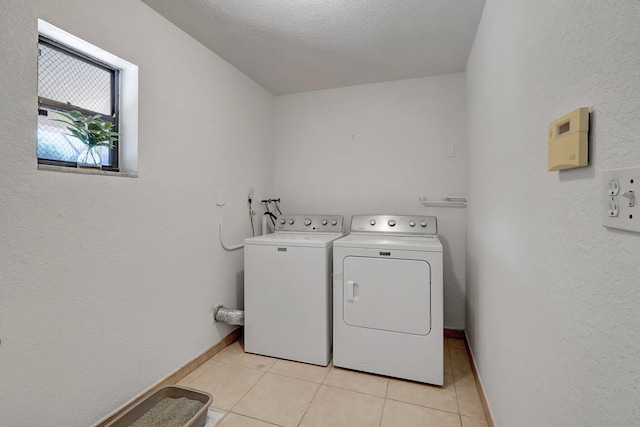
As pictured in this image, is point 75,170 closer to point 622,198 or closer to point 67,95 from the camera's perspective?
point 67,95

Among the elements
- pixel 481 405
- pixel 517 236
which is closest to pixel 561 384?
pixel 517 236

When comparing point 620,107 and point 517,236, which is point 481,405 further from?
point 620,107

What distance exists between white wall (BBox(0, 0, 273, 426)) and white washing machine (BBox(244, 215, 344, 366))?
30 centimetres

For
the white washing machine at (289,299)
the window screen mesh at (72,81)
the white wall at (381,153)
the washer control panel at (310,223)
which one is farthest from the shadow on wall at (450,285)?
the window screen mesh at (72,81)

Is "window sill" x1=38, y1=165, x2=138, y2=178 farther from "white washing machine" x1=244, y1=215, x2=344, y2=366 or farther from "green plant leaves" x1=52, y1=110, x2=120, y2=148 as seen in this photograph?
"white washing machine" x1=244, y1=215, x2=344, y2=366

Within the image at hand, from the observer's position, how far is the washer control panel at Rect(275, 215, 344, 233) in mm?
2662

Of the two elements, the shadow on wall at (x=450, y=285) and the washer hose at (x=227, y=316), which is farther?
the shadow on wall at (x=450, y=285)

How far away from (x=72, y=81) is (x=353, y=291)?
2.00 m

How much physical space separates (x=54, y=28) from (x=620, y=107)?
1984mm

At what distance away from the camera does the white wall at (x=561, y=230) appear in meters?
0.54

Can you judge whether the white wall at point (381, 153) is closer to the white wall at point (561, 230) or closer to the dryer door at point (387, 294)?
the dryer door at point (387, 294)

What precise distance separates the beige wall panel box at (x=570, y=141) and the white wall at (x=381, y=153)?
1.91 meters

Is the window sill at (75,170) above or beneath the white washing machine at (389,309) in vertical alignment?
above

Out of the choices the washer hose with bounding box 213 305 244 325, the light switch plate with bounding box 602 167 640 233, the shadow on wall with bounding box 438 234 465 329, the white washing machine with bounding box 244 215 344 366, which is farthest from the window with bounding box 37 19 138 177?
the shadow on wall with bounding box 438 234 465 329
